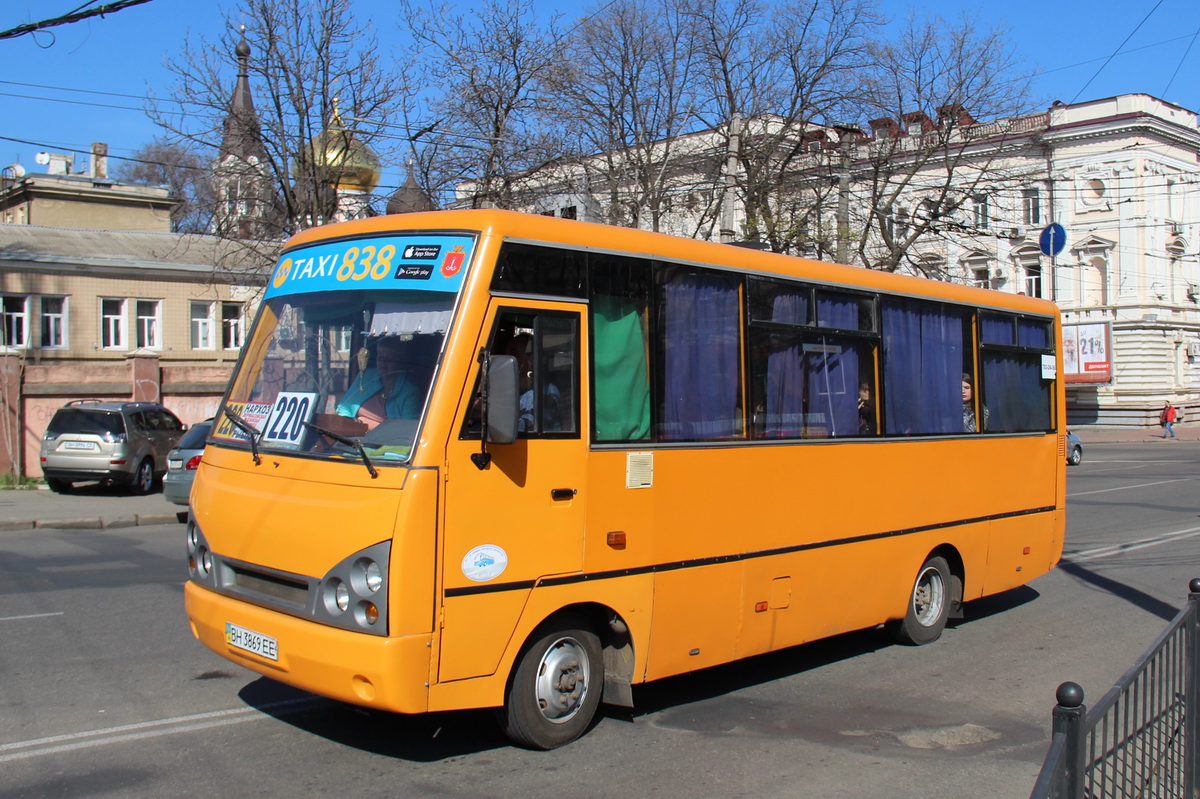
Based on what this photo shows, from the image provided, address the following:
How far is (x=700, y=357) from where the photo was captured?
6.62 meters

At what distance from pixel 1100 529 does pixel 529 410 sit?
42.2 ft

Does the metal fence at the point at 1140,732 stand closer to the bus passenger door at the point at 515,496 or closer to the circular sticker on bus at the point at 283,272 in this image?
the bus passenger door at the point at 515,496

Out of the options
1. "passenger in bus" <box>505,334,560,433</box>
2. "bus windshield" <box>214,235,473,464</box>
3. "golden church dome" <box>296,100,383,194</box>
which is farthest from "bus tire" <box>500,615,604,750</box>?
"golden church dome" <box>296,100,383,194</box>

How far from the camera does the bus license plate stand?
207 inches

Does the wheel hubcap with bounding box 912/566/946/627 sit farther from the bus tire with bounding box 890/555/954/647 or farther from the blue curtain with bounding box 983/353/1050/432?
the blue curtain with bounding box 983/353/1050/432

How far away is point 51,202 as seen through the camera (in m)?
47.7

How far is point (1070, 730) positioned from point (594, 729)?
344 cm

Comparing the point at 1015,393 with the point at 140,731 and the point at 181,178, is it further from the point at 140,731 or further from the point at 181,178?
the point at 181,178

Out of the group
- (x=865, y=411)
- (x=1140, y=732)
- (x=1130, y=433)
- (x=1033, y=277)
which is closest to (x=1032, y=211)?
(x=1033, y=277)

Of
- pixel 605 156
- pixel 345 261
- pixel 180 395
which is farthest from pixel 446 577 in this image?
pixel 605 156

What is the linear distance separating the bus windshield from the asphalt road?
1.61 m

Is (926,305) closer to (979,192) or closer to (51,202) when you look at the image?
(979,192)

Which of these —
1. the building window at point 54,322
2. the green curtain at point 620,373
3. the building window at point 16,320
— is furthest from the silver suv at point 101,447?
the green curtain at point 620,373

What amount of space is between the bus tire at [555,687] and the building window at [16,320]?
3180 cm
